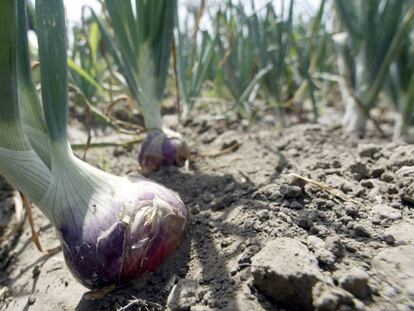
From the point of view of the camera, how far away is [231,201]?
3.47ft

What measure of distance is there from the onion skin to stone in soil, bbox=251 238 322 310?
0.64 meters

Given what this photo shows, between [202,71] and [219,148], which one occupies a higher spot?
[202,71]

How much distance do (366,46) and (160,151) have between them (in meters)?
0.92

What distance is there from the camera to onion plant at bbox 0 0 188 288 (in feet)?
2.64

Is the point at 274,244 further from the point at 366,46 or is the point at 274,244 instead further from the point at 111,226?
the point at 366,46

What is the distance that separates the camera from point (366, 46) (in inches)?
64.9

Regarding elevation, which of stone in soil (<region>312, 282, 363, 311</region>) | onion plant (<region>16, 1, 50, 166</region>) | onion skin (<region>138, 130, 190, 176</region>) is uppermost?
onion plant (<region>16, 1, 50, 166</region>)

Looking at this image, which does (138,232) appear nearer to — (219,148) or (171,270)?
(171,270)

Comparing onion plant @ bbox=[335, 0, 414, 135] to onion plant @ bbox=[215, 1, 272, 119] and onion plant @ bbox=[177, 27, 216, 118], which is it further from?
onion plant @ bbox=[177, 27, 216, 118]

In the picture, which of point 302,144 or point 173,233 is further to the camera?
point 302,144

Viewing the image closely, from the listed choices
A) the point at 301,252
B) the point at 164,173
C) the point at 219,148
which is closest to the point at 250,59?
the point at 219,148

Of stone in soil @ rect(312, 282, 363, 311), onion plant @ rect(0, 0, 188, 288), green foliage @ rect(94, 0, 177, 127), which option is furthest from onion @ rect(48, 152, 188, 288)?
green foliage @ rect(94, 0, 177, 127)

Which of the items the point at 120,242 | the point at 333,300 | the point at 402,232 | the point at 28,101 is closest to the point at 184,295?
the point at 120,242

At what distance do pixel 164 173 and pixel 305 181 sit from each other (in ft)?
1.54
